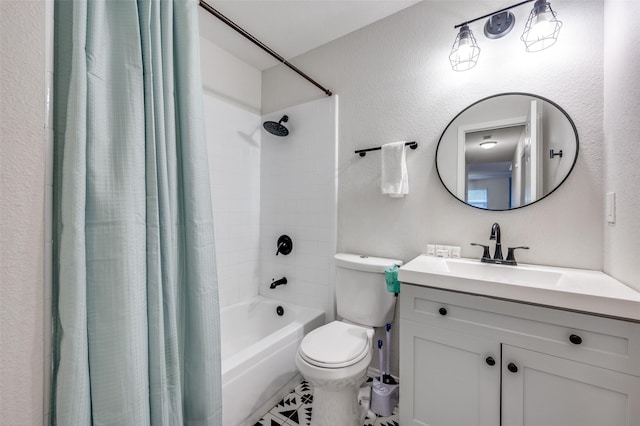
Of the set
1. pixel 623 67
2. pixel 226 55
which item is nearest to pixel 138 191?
pixel 623 67

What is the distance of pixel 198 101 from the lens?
3.09 feet

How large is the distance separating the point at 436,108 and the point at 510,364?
1419 mm

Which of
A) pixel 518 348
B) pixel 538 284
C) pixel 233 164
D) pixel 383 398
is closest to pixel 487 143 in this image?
pixel 538 284

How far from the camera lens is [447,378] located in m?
1.21

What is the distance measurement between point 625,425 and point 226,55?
10.1ft

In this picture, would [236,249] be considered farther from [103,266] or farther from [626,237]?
[626,237]

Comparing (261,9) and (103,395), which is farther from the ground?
(261,9)

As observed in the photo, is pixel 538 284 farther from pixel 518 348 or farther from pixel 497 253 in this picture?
pixel 497 253

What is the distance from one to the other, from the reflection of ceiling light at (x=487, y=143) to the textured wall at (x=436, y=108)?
238mm

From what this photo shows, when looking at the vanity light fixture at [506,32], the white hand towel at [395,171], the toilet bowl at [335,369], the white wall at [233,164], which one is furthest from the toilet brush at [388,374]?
the vanity light fixture at [506,32]

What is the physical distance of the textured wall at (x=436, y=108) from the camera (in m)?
1.33

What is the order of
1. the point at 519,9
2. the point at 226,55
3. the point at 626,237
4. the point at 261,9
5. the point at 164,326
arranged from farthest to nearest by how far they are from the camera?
the point at 226,55 < the point at 261,9 < the point at 519,9 < the point at 626,237 < the point at 164,326

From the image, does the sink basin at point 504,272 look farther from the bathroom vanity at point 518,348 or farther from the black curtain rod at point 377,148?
the black curtain rod at point 377,148

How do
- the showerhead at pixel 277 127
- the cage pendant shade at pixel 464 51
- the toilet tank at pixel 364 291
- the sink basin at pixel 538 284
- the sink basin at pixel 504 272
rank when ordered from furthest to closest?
the showerhead at pixel 277 127
the toilet tank at pixel 364 291
the cage pendant shade at pixel 464 51
the sink basin at pixel 504 272
the sink basin at pixel 538 284
